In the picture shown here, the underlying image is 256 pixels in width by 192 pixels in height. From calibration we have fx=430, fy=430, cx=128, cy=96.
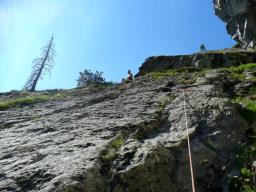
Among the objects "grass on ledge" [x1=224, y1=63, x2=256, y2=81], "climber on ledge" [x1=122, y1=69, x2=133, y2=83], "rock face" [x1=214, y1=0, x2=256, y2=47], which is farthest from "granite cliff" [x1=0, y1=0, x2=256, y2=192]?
"rock face" [x1=214, y1=0, x2=256, y2=47]

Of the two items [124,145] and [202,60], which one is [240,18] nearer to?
[202,60]

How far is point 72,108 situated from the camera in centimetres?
1736

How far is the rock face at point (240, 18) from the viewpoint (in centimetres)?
4875

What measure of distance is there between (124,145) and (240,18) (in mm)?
A: 44359

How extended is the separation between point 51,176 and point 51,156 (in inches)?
50.8

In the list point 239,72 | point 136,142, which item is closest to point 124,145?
point 136,142

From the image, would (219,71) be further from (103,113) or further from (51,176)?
(51,176)

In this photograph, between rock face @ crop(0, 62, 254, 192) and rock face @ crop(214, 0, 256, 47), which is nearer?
rock face @ crop(0, 62, 254, 192)

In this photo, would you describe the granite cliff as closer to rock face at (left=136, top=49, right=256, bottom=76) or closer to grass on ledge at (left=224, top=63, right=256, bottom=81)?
grass on ledge at (left=224, top=63, right=256, bottom=81)

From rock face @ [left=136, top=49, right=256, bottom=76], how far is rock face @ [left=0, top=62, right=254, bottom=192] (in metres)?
13.2

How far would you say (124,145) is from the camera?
11062 mm

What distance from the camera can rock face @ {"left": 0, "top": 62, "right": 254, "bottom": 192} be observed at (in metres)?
9.52

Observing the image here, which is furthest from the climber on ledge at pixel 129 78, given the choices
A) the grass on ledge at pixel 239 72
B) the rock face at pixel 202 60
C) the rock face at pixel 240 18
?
the rock face at pixel 240 18

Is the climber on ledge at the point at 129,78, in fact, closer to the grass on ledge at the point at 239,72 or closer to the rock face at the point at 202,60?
the rock face at the point at 202,60
